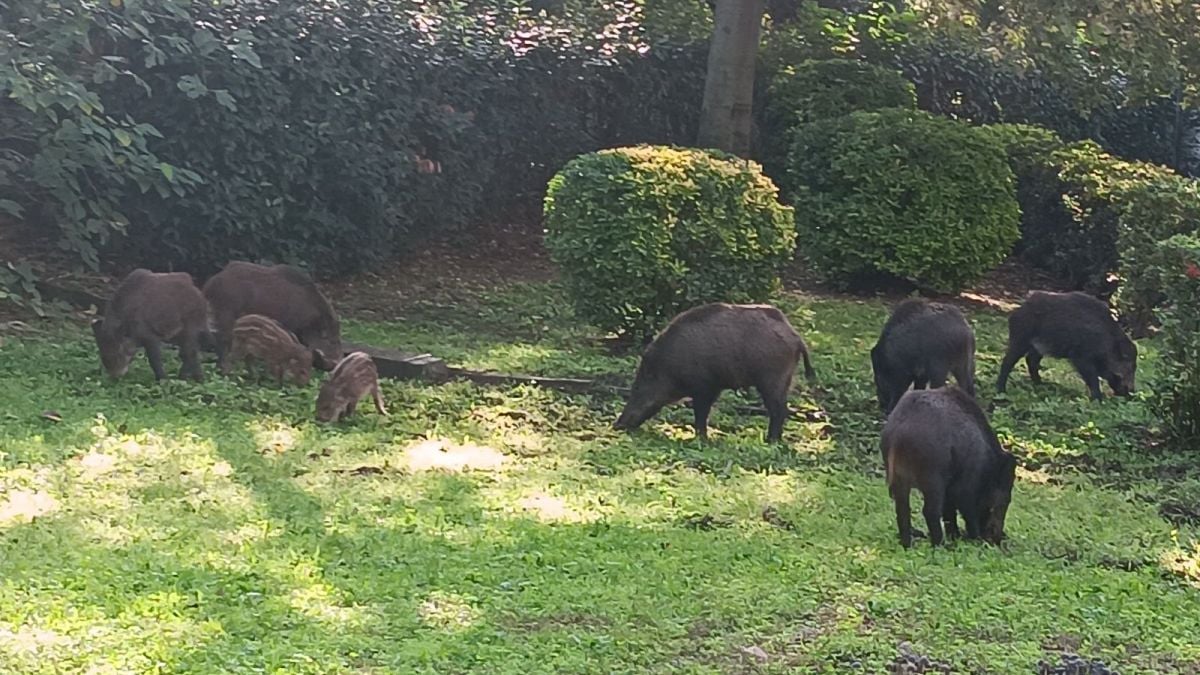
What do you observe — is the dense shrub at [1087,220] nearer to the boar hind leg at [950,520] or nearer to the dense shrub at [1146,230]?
Answer: the dense shrub at [1146,230]

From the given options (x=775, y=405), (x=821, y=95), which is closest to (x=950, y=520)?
(x=775, y=405)

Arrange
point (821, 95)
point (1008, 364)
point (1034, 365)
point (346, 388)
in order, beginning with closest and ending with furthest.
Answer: point (346, 388)
point (1008, 364)
point (1034, 365)
point (821, 95)

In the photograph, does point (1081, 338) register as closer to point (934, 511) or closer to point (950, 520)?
point (950, 520)

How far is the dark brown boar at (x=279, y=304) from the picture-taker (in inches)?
390

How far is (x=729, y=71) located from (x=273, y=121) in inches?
195

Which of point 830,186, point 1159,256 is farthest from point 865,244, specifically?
point 1159,256

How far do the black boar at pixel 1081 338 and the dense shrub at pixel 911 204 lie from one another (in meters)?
4.06

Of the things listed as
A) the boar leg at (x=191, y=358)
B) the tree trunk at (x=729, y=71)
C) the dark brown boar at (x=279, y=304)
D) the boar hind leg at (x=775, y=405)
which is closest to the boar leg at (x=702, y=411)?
the boar hind leg at (x=775, y=405)

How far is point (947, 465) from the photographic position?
20.9ft

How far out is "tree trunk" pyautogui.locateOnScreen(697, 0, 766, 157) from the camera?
1504 cm

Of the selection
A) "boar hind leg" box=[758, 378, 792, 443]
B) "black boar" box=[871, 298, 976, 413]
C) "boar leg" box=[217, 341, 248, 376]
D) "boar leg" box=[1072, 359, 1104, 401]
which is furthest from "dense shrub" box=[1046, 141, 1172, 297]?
"boar leg" box=[217, 341, 248, 376]

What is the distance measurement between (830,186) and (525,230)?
3492 millimetres

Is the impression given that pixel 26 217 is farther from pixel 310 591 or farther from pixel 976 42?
pixel 976 42

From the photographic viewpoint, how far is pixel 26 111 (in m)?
11.2
